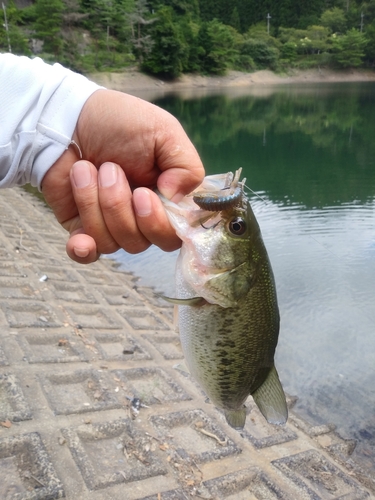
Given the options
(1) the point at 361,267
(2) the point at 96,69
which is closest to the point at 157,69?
(2) the point at 96,69

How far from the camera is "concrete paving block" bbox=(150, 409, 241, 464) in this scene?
11.3 ft

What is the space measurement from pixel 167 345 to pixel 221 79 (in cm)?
6030

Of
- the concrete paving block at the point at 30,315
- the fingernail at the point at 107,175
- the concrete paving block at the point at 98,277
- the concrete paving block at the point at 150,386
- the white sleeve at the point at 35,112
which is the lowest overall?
the concrete paving block at the point at 98,277

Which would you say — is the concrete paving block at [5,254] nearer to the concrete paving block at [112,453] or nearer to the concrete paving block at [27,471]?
the concrete paving block at [112,453]

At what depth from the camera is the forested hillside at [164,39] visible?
47500 mm

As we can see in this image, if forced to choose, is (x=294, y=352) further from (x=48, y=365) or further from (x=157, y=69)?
(x=157, y=69)

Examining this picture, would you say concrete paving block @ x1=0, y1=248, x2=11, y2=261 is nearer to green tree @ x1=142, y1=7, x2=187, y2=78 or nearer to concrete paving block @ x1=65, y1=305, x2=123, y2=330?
concrete paving block @ x1=65, y1=305, x2=123, y2=330

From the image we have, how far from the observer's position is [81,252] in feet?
6.60

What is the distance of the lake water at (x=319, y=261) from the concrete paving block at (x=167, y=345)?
1303 millimetres

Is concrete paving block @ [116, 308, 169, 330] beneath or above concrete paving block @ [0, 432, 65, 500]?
beneath

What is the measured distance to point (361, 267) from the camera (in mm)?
8672

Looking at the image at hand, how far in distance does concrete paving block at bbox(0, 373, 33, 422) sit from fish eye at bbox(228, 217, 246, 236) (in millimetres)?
2257

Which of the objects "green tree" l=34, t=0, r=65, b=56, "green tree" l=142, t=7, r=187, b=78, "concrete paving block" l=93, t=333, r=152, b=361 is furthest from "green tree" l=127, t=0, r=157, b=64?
"concrete paving block" l=93, t=333, r=152, b=361

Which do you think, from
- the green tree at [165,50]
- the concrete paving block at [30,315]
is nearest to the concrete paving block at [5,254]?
the concrete paving block at [30,315]
